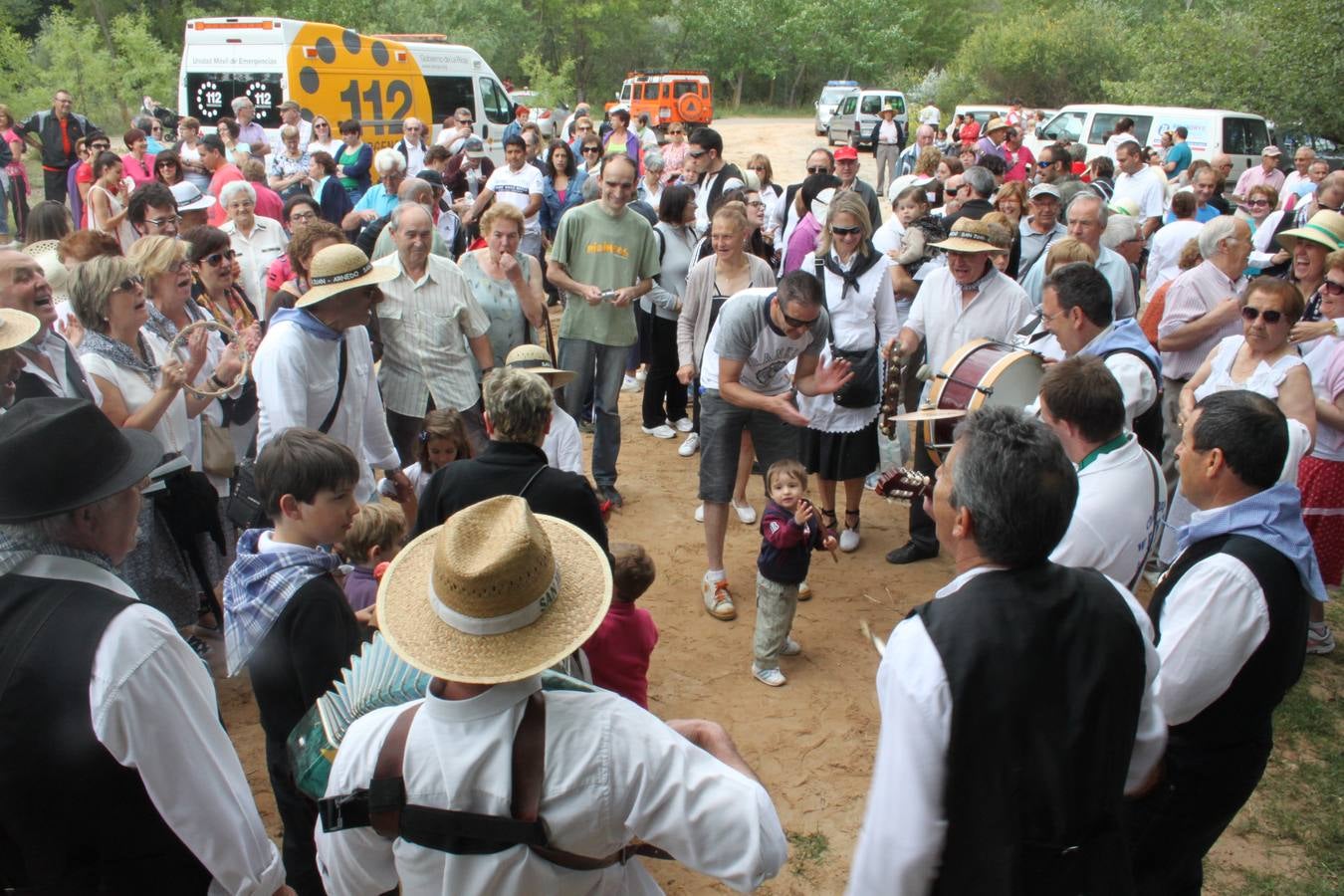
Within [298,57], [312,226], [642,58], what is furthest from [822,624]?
[642,58]

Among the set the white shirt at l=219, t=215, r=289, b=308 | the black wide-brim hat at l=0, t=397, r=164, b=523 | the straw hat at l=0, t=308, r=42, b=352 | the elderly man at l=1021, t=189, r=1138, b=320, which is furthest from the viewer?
the white shirt at l=219, t=215, r=289, b=308

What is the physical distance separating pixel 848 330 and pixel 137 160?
925 centimetres

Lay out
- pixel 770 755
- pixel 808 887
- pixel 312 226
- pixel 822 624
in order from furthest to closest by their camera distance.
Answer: pixel 822 624, pixel 312 226, pixel 770 755, pixel 808 887

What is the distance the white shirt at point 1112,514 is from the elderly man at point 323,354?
2.78 metres

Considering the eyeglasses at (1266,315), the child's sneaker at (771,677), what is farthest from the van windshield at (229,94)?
the eyeglasses at (1266,315)

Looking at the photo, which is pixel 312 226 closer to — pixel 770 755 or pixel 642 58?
pixel 770 755

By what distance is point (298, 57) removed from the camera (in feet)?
47.4

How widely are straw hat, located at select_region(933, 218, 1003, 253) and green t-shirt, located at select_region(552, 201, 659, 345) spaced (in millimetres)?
2025

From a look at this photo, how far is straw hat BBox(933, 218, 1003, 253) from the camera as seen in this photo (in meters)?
5.12

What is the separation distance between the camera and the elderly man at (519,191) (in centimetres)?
938

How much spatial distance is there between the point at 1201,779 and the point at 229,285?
5196 millimetres

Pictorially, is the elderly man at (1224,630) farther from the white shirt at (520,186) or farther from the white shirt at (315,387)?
the white shirt at (520,186)

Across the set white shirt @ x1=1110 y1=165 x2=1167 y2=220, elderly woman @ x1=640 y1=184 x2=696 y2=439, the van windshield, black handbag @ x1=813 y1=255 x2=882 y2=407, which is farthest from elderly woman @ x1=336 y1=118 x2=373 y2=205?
white shirt @ x1=1110 y1=165 x2=1167 y2=220

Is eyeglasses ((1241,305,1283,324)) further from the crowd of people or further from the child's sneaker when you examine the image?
the child's sneaker
